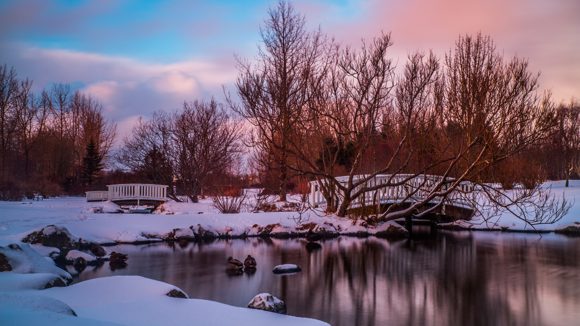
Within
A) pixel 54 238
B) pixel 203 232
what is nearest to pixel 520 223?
pixel 203 232

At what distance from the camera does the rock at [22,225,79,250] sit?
961cm

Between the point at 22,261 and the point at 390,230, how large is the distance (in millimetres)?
11277

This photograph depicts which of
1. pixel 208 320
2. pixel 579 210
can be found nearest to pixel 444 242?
pixel 579 210

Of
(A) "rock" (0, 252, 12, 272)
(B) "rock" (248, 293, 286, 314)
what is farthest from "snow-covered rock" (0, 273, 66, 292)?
(B) "rock" (248, 293, 286, 314)

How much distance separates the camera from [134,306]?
458 centimetres

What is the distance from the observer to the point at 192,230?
13180mm

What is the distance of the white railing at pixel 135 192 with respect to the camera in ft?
59.3

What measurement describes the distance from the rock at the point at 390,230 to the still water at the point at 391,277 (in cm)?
103

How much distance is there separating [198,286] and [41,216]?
7443 mm

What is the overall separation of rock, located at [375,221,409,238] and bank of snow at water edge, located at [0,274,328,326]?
33.0ft

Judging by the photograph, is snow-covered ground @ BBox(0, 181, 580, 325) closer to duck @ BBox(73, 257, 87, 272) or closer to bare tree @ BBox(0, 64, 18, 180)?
duck @ BBox(73, 257, 87, 272)

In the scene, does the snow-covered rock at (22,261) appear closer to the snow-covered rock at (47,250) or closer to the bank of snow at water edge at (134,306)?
the bank of snow at water edge at (134,306)

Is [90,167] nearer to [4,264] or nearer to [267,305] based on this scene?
[4,264]

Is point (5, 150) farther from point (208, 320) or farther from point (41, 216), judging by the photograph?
point (208, 320)
